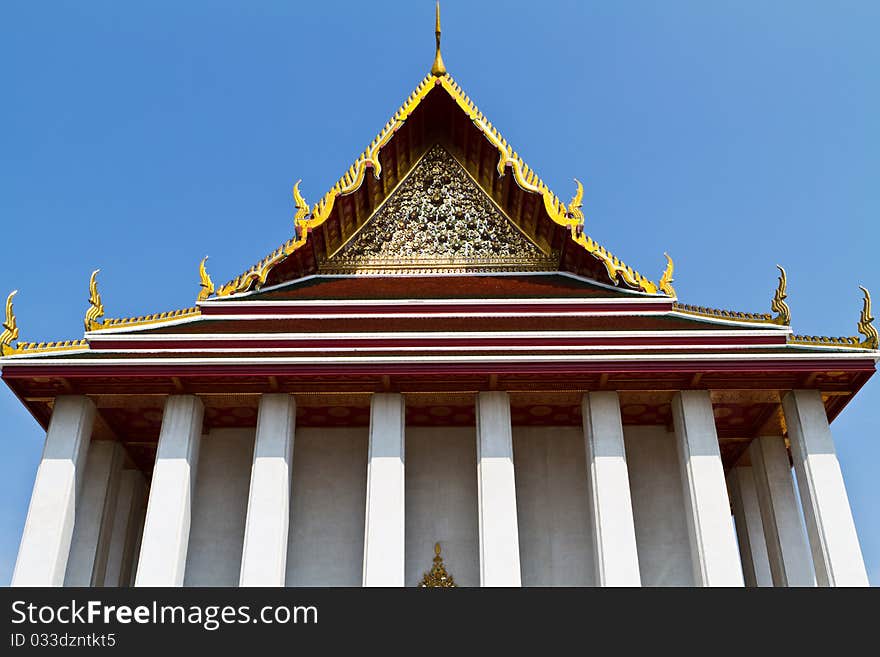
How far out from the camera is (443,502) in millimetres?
11047

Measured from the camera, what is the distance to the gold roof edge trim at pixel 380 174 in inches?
476

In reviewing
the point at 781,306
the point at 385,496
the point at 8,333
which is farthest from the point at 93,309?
the point at 781,306

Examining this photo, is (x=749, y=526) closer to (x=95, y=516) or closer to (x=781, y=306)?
(x=781, y=306)

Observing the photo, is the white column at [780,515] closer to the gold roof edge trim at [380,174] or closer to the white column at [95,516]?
the gold roof edge trim at [380,174]

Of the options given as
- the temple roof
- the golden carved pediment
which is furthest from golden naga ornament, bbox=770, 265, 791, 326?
the golden carved pediment

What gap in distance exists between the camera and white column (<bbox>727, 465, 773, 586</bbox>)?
39.1 feet

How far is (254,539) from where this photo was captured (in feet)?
31.1

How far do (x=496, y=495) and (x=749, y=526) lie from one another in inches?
166

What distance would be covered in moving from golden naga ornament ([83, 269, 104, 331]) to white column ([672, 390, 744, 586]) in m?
6.50

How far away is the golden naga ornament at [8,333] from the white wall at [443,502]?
176 inches

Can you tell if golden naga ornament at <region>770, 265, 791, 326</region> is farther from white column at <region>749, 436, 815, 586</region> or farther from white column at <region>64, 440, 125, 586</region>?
white column at <region>64, 440, 125, 586</region>
